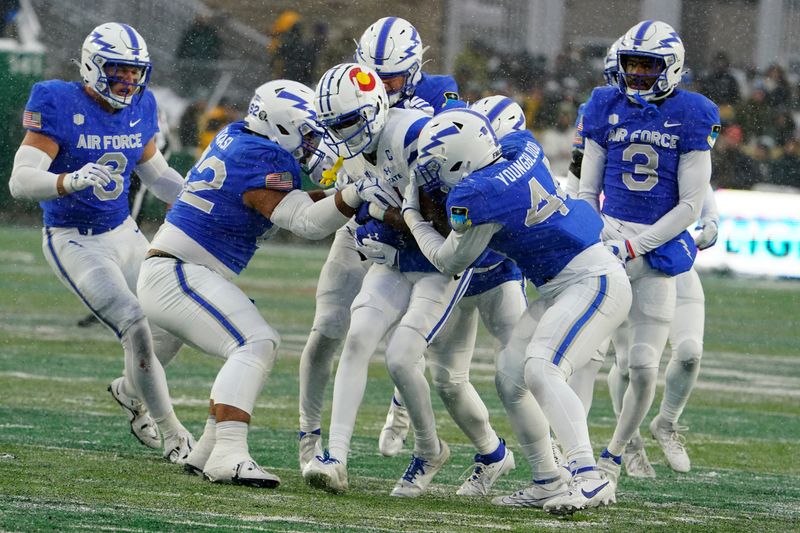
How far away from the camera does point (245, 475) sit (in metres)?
5.04

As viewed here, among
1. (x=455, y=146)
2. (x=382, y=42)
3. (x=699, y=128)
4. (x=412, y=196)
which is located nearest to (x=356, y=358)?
(x=412, y=196)

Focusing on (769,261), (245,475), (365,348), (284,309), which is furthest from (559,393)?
(769,261)

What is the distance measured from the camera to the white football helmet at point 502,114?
18.2ft

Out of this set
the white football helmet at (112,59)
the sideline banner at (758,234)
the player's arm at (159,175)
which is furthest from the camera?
the sideline banner at (758,234)

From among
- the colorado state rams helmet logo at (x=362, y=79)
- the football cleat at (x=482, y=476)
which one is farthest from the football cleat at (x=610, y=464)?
the colorado state rams helmet logo at (x=362, y=79)

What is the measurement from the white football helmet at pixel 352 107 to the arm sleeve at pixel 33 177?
4.39 ft

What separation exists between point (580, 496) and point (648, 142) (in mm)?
1848

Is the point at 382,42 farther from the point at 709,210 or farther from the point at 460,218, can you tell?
the point at 709,210

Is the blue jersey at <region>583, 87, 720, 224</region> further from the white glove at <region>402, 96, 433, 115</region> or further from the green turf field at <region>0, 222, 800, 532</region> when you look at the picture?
the green turf field at <region>0, 222, 800, 532</region>

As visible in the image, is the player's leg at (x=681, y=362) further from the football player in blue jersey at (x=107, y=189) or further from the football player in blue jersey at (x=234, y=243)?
the football player in blue jersey at (x=107, y=189)

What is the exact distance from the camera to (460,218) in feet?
15.4

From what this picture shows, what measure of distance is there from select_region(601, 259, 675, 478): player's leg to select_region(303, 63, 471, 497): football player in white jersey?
885 mm

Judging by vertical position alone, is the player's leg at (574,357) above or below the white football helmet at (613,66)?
below

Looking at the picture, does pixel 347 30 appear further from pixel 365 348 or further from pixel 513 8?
pixel 365 348
